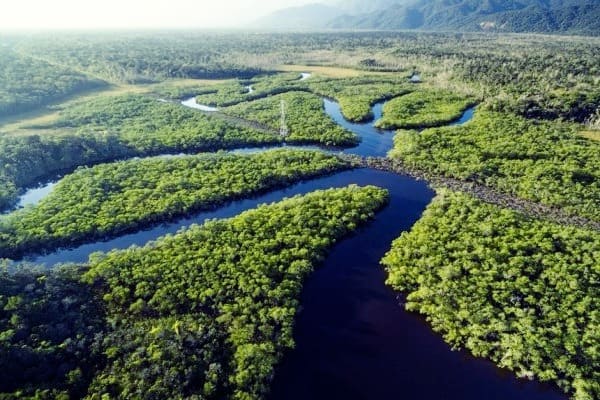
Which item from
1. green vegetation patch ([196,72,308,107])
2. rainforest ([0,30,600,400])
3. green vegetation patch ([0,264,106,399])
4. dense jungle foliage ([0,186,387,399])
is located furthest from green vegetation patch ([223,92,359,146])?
green vegetation patch ([0,264,106,399])

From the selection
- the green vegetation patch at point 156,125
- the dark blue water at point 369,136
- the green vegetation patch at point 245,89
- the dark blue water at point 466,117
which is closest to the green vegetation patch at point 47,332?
the green vegetation patch at point 156,125

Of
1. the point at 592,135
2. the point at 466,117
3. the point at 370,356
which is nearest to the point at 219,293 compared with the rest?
the point at 370,356

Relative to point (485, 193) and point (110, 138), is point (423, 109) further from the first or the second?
point (110, 138)

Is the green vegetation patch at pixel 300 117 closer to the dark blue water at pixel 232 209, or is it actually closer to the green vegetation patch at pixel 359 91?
the green vegetation patch at pixel 359 91

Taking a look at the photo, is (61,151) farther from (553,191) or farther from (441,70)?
(441,70)

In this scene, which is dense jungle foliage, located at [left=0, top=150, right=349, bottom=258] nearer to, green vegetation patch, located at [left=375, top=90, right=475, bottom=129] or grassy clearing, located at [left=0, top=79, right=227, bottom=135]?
green vegetation patch, located at [left=375, top=90, right=475, bottom=129]
